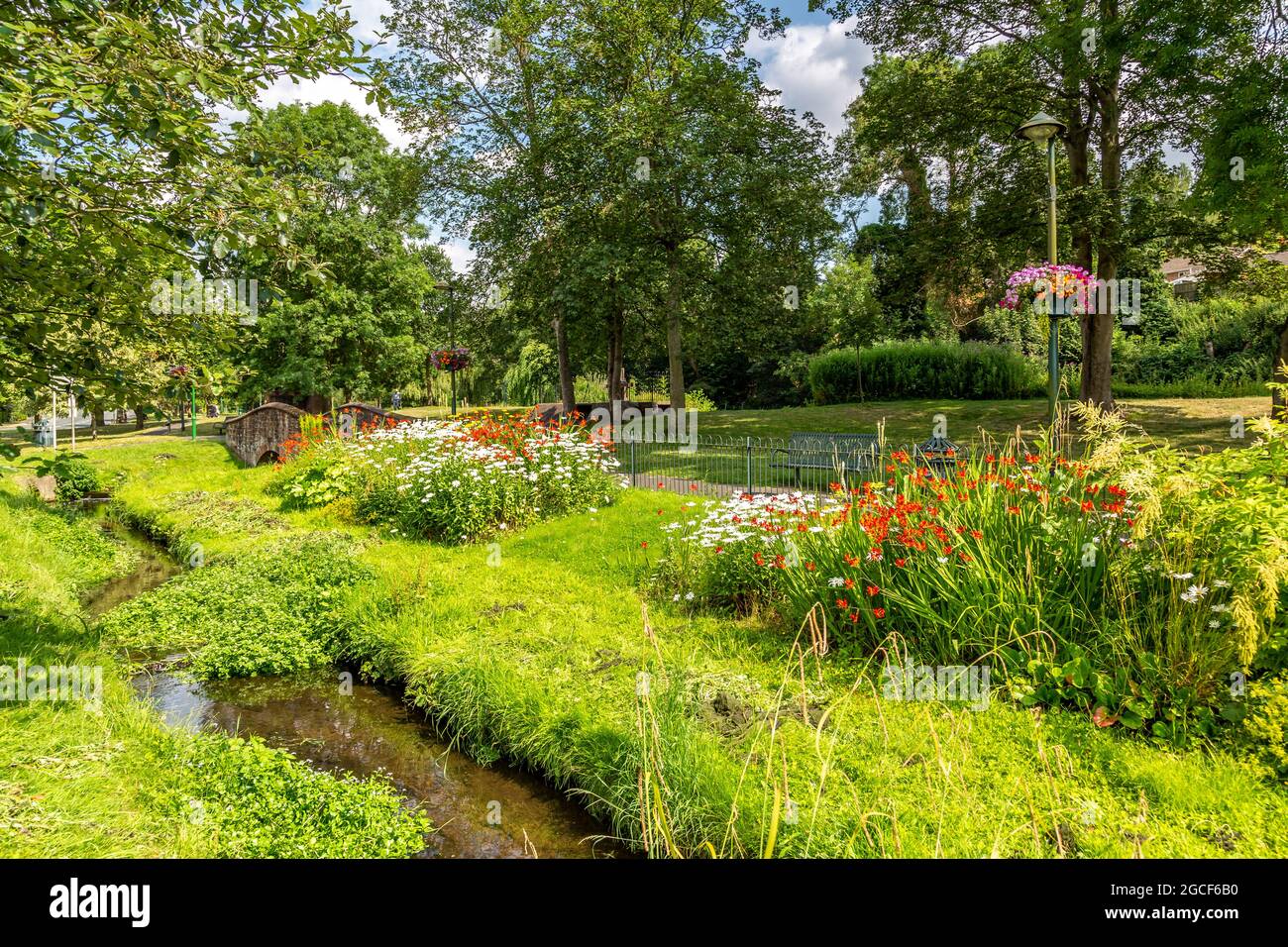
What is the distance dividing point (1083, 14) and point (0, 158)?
16817 millimetres

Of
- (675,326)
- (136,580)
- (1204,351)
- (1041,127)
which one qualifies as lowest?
(136,580)

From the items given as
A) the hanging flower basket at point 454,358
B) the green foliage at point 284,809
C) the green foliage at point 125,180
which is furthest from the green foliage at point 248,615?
the hanging flower basket at point 454,358

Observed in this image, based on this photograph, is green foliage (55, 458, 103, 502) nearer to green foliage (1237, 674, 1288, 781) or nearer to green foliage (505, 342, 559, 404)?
green foliage (505, 342, 559, 404)

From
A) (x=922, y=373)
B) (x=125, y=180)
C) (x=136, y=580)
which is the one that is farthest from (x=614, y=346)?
(x=125, y=180)

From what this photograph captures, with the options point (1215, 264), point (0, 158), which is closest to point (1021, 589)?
point (0, 158)

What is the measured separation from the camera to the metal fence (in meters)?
11.9

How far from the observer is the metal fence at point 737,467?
469 inches

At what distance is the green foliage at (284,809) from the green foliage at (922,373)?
76.6ft

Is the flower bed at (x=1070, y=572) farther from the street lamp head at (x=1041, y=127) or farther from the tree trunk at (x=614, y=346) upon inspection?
the tree trunk at (x=614, y=346)

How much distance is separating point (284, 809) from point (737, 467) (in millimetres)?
11901

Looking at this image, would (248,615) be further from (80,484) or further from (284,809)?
(80,484)

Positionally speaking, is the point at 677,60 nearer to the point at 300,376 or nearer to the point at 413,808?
the point at 300,376

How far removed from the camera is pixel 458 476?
33.7 ft

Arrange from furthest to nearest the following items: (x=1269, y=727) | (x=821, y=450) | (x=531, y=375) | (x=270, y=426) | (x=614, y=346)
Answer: (x=531, y=375) < (x=614, y=346) < (x=270, y=426) < (x=821, y=450) < (x=1269, y=727)
